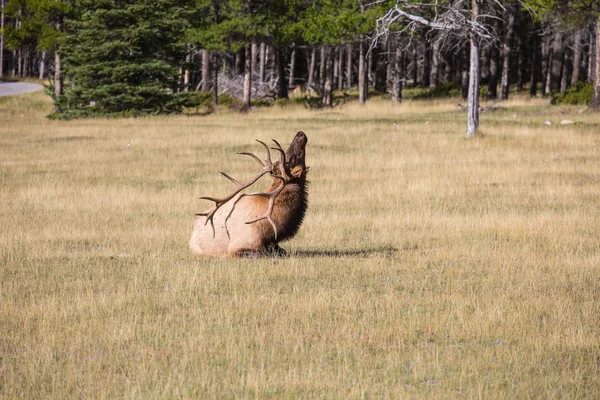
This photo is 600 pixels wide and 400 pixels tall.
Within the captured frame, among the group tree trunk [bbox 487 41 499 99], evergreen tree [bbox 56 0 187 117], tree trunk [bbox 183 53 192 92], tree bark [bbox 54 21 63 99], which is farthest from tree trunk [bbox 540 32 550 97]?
tree bark [bbox 54 21 63 99]

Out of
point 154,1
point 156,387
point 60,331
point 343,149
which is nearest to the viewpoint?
point 156,387

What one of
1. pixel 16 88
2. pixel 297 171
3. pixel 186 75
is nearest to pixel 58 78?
pixel 186 75

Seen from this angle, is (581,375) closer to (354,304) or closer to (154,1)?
(354,304)

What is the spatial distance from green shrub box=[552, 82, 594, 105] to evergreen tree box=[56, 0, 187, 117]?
685 inches

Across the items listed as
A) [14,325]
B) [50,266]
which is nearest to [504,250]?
[50,266]

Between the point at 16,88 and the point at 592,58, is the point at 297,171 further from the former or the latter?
the point at 16,88

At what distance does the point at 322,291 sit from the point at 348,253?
109 inches

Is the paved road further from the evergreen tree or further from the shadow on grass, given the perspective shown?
the shadow on grass

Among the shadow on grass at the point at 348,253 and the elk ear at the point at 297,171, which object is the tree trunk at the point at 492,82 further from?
the elk ear at the point at 297,171

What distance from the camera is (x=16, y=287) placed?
8719 millimetres

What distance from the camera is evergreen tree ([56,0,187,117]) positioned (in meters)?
39.8

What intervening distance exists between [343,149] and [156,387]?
66.8 ft

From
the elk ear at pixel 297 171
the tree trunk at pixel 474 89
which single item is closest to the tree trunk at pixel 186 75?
the tree trunk at pixel 474 89

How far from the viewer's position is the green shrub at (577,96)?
1499 inches
